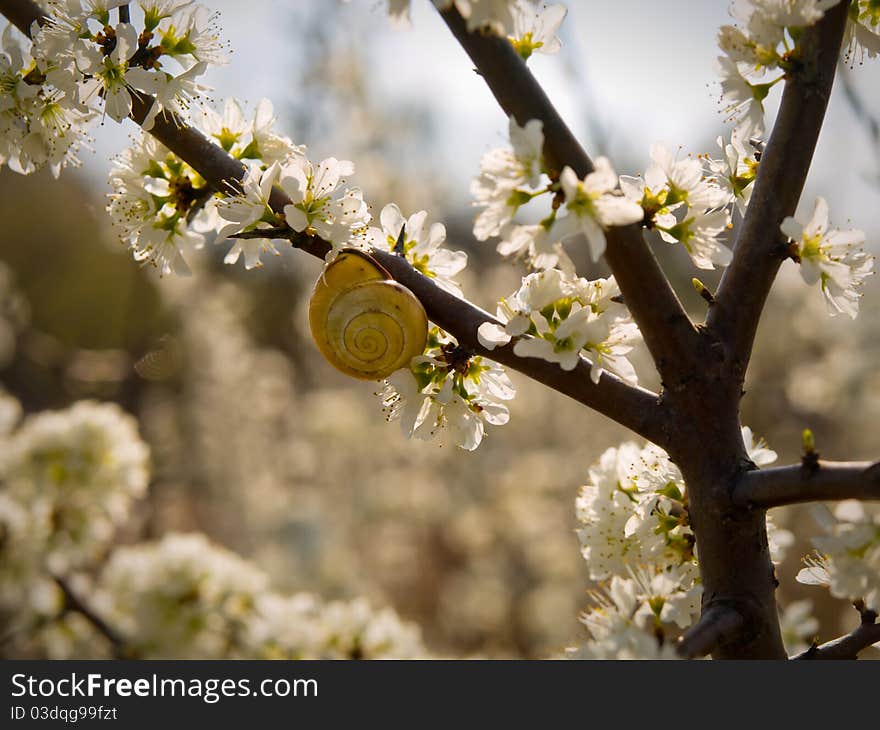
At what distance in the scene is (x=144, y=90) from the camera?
1.26m

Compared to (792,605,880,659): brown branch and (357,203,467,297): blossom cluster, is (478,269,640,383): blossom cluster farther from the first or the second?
(792,605,880,659): brown branch

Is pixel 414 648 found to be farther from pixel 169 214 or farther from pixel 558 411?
pixel 558 411

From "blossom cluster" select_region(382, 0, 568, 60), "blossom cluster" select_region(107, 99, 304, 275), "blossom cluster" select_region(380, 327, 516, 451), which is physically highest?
"blossom cluster" select_region(107, 99, 304, 275)

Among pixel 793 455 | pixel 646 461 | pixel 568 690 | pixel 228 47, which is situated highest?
pixel 793 455

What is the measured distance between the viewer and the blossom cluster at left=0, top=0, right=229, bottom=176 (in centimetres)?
126

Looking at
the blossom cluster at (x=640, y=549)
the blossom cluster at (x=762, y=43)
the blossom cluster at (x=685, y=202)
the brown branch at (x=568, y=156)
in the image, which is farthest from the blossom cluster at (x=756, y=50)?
the blossom cluster at (x=640, y=549)

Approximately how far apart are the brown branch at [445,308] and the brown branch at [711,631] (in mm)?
246

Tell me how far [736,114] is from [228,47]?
892mm

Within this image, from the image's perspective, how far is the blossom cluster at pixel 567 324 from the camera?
3.68 ft

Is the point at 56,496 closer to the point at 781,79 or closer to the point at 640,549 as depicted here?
the point at 640,549

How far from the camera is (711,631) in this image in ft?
3.44

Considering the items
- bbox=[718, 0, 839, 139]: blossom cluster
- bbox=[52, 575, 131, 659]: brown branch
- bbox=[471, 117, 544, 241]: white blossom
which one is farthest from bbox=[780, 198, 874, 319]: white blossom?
bbox=[52, 575, 131, 659]: brown branch

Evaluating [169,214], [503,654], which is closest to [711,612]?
[169,214]

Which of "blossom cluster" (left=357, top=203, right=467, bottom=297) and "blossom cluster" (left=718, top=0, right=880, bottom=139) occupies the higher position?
"blossom cluster" (left=718, top=0, right=880, bottom=139)
